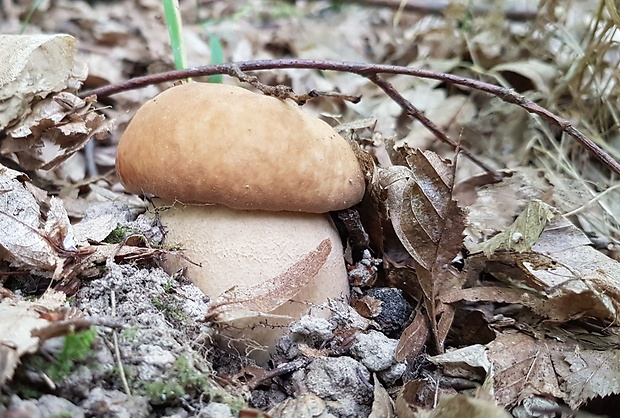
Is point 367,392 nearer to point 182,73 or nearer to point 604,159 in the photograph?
point 604,159

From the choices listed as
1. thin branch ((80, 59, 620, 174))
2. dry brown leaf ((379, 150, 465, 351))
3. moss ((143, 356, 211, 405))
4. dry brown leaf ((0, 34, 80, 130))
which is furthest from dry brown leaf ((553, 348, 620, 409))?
dry brown leaf ((0, 34, 80, 130))

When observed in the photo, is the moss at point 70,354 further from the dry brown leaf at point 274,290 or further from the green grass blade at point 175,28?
the green grass blade at point 175,28

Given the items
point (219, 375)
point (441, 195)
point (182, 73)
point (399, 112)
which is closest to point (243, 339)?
point (219, 375)

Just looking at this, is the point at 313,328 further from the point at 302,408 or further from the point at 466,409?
the point at 466,409

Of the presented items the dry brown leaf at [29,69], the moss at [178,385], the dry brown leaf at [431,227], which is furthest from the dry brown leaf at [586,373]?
the dry brown leaf at [29,69]

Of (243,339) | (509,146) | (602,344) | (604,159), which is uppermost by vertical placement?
(604,159)

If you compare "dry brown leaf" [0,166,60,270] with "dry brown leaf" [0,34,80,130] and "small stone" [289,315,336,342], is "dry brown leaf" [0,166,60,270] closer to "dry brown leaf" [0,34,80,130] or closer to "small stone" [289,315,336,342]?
"dry brown leaf" [0,34,80,130]

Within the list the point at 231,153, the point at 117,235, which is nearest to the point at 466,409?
the point at 231,153
